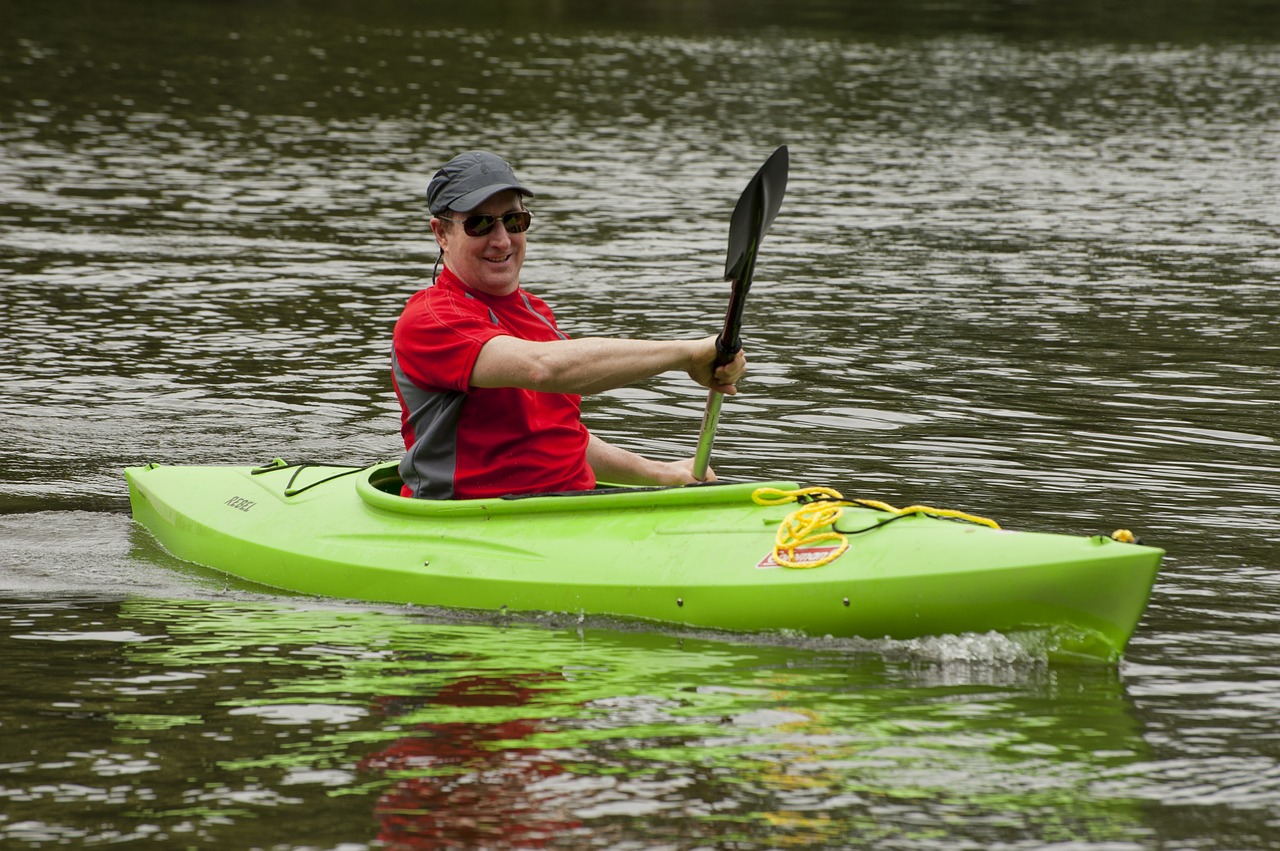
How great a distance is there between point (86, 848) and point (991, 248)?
12583 millimetres

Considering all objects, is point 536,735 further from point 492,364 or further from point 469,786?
point 492,364

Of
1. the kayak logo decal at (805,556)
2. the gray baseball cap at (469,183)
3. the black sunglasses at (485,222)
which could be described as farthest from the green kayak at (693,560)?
the gray baseball cap at (469,183)

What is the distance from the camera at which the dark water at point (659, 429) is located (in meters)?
4.68

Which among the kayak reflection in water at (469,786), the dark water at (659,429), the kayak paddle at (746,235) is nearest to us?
the kayak reflection in water at (469,786)

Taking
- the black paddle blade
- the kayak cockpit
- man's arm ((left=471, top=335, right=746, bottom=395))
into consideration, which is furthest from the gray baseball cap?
the kayak cockpit

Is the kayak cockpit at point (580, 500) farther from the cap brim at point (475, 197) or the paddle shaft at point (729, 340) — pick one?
the cap brim at point (475, 197)

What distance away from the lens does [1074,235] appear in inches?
652

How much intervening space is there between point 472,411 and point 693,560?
0.94 meters

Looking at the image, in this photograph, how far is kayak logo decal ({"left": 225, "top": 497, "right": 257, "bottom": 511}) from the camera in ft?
23.8

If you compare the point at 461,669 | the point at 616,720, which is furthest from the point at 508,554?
the point at 616,720

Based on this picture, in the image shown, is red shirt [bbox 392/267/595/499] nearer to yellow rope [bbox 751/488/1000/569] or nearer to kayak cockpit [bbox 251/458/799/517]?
kayak cockpit [bbox 251/458/799/517]

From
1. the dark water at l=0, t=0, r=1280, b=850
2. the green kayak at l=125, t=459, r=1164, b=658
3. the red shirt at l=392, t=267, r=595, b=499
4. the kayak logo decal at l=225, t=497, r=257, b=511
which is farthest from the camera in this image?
the kayak logo decal at l=225, t=497, r=257, b=511

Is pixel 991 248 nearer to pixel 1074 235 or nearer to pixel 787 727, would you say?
pixel 1074 235

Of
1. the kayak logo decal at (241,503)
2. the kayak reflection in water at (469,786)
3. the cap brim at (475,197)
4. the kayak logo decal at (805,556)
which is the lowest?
the kayak reflection in water at (469,786)
